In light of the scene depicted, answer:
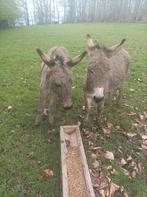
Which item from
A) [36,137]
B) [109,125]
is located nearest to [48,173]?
[36,137]

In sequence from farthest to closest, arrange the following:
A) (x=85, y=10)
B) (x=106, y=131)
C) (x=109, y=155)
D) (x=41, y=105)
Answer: (x=85, y=10) → (x=106, y=131) → (x=41, y=105) → (x=109, y=155)

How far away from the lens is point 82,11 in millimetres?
44781

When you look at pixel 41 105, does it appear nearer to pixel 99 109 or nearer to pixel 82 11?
pixel 99 109

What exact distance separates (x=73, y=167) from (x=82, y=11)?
44.6 metres

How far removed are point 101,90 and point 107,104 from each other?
1.80 metres

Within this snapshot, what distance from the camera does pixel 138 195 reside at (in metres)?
3.54

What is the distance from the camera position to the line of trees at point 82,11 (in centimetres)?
3844

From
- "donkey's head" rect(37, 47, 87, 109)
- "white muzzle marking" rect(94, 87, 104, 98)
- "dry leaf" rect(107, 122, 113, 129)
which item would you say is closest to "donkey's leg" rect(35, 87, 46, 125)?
"donkey's head" rect(37, 47, 87, 109)

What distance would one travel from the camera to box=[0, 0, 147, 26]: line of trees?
38438mm

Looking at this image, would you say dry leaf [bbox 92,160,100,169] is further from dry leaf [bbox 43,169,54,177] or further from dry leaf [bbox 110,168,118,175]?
dry leaf [bbox 43,169,54,177]

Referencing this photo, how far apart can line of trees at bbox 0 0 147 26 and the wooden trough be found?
3254cm

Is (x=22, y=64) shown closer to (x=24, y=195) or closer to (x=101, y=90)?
(x=101, y=90)

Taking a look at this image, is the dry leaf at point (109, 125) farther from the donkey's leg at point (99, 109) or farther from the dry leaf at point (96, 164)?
the dry leaf at point (96, 164)

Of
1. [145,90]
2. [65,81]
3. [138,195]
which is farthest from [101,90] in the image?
[145,90]
